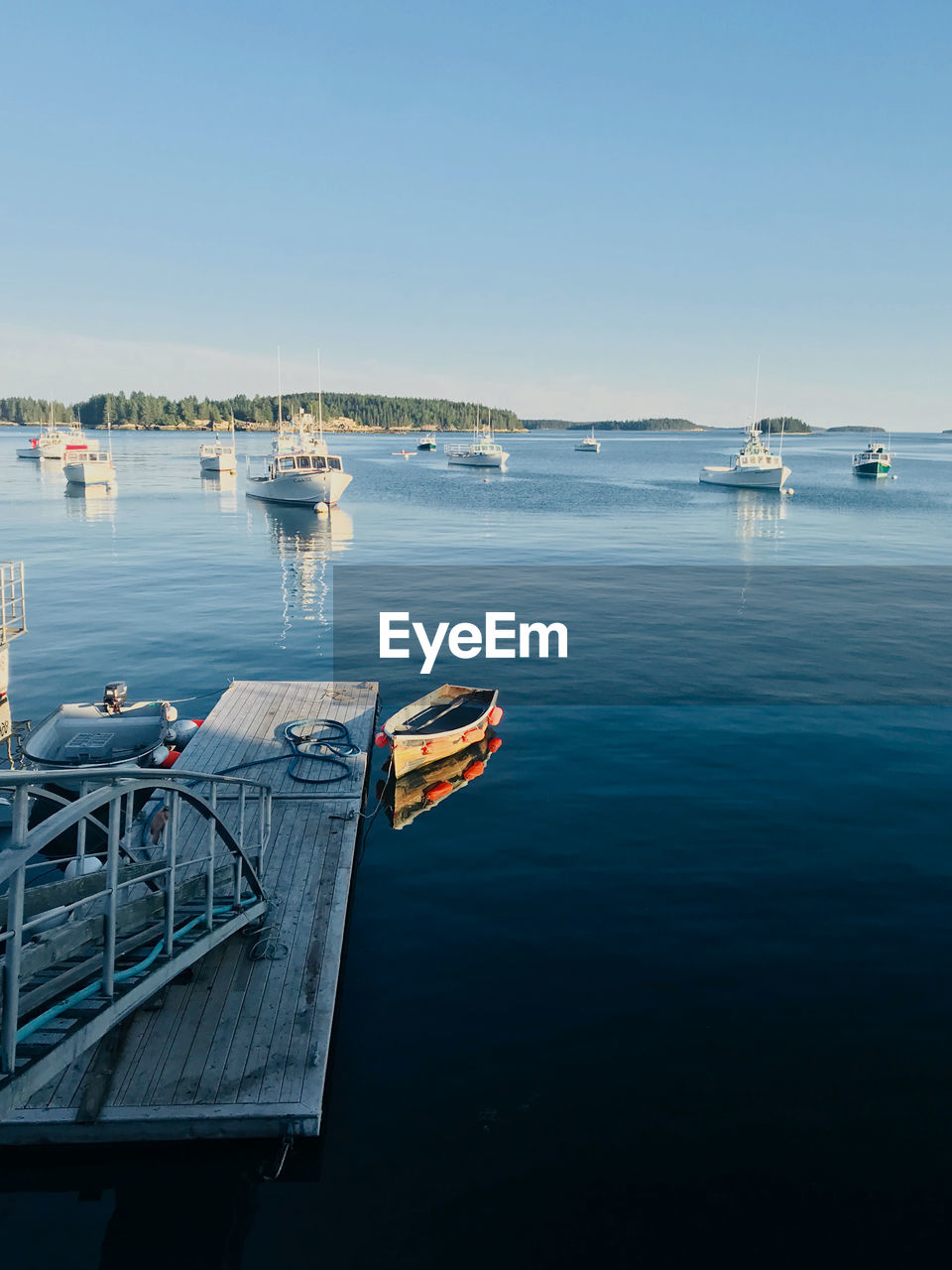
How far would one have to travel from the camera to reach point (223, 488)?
375ft

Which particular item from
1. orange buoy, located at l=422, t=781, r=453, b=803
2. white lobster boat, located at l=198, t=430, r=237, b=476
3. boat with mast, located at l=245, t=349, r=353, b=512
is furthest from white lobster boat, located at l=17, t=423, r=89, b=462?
orange buoy, located at l=422, t=781, r=453, b=803

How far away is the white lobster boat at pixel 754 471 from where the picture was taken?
11319 cm

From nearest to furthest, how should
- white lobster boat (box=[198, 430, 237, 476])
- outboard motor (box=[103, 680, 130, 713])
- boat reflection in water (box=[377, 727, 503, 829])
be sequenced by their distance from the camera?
boat reflection in water (box=[377, 727, 503, 829])
outboard motor (box=[103, 680, 130, 713])
white lobster boat (box=[198, 430, 237, 476])

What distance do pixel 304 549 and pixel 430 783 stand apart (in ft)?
149

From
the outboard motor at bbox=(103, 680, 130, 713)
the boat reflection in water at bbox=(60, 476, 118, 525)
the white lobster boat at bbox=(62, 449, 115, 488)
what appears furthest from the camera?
the white lobster boat at bbox=(62, 449, 115, 488)

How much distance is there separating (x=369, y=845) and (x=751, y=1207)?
11.2 m

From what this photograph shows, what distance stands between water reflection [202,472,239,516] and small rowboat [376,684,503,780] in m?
Answer: 66.2

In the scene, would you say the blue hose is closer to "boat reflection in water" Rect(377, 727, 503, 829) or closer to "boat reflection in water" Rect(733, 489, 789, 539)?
"boat reflection in water" Rect(377, 727, 503, 829)

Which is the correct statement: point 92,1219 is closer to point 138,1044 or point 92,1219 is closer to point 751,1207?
point 138,1044

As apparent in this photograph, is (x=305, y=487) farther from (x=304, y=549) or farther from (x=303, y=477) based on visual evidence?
Result: (x=304, y=549)

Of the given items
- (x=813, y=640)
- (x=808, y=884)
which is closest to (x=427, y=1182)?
(x=808, y=884)

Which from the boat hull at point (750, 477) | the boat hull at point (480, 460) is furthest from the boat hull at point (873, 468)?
the boat hull at point (480, 460)

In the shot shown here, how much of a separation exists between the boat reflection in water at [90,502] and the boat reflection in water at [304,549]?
45.3 feet

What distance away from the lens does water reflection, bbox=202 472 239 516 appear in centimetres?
9398
